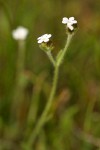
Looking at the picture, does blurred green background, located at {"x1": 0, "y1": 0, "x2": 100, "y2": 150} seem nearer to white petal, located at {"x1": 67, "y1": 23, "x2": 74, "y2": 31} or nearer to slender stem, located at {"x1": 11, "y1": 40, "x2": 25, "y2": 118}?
slender stem, located at {"x1": 11, "y1": 40, "x2": 25, "y2": 118}

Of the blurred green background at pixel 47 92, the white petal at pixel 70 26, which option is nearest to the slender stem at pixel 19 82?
the blurred green background at pixel 47 92

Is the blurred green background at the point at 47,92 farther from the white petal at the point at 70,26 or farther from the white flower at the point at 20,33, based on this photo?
the white petal at the point at 70,26

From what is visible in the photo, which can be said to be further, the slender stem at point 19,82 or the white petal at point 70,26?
the slender stem at point 19,82

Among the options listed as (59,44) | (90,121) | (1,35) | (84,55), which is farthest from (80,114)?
(1,35)

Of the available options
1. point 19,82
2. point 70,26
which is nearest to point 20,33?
point 19,82

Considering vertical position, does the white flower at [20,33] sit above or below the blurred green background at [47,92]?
above

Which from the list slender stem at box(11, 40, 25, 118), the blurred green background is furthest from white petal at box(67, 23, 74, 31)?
slender stem at box(11, 40, 25, 118)

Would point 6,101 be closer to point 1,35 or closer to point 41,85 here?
point 41,85
